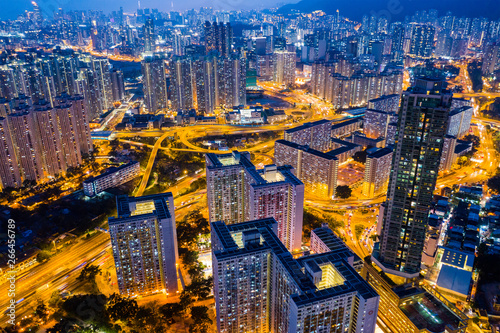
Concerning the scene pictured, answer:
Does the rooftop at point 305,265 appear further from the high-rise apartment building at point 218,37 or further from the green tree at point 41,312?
the high-rise apartment building at point 218,37

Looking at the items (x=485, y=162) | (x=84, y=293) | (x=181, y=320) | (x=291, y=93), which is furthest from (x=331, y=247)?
(x=291, y=93)

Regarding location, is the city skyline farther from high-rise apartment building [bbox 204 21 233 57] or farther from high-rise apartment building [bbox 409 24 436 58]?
high-rise apartment building [bbox 409 24 436 58]

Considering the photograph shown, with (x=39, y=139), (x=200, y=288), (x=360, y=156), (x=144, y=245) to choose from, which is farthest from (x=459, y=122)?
(x=39, y=139)

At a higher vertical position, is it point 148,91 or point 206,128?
point 148,91

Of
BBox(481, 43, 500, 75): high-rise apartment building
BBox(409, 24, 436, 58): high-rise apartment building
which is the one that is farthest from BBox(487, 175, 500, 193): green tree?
BBox(409, 24, 436, 58): high-rise apartment building

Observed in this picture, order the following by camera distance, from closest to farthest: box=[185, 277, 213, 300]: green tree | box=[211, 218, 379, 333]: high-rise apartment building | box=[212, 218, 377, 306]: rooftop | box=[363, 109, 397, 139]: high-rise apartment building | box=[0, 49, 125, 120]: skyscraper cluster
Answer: box=[211, 218, 379, 333]: high-rise apartment building → box=[212, 218, 377, 306]: rooftop → box=[185, 277, 213, 300]: green tree → box=[363, 109, 397, 139]: high-rise apartment building → box=[0, 49, 125, 120]: skyscraper cluster

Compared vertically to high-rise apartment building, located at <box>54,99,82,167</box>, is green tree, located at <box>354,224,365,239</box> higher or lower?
lower

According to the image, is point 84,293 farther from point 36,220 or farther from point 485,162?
point 485,162
